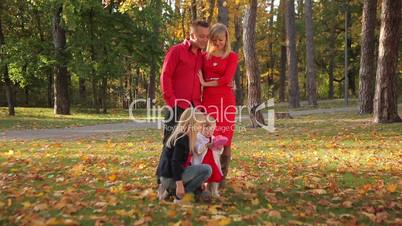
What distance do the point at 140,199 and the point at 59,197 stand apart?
0.99 meters

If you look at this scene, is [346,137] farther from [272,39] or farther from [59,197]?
[272,39]

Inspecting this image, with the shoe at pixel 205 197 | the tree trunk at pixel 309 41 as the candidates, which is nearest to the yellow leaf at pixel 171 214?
the shoe at pixel 205 197

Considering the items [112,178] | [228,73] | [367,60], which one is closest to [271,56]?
[367,60]

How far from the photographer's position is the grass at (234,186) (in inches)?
192

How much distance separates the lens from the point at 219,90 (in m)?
5.99

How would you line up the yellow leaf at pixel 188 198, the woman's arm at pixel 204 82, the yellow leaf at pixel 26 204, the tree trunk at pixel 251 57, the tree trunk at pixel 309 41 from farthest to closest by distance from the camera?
the tree trunk at pixel 309 41, the tree trunk at pixel 251 57, the woman's arm at pixel 204 82, the yellow leaf at pixel 188 198, the yellow leaf at pixel 26 204

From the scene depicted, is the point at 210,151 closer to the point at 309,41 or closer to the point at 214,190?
the point at 214,190

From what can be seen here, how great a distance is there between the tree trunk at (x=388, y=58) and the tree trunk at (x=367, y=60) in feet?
15.6

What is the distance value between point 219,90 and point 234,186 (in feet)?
4.45

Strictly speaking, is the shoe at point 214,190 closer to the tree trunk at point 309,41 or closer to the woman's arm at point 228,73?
the woman's arm at point 228,73

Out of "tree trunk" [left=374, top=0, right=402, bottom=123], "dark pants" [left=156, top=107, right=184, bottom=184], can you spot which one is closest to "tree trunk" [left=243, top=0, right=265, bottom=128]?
"tree trunk" [left=374, top=0, right=402, bottom=123]

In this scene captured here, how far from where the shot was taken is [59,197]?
5758 mm

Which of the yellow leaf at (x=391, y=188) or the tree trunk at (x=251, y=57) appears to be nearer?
the yellow leaf at (x=391, y=188)

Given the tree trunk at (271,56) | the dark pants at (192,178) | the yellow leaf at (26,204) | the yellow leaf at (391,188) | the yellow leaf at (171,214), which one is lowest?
the yellow leaf at (391,188)
